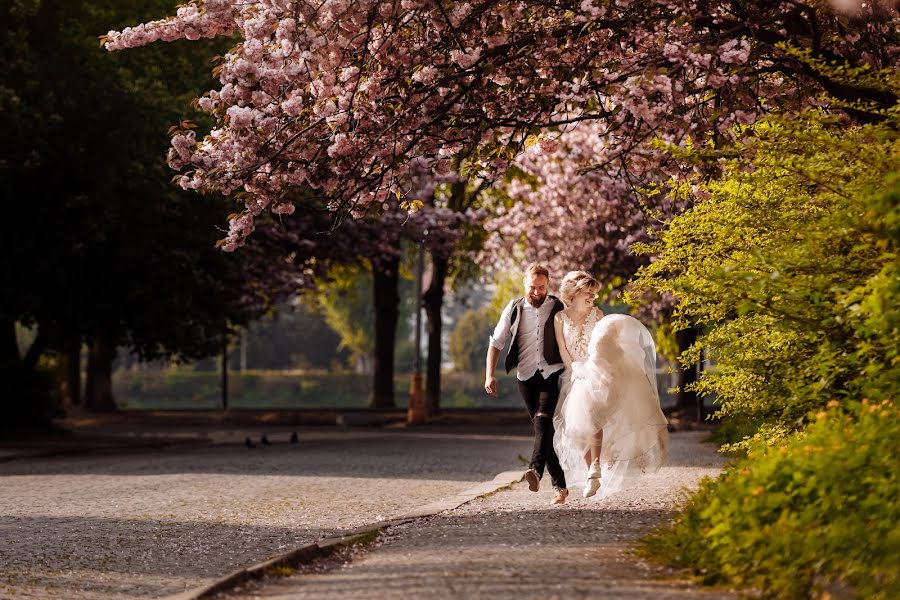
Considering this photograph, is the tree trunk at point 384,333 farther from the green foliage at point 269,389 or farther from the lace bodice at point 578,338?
the green foliage at point 269,389

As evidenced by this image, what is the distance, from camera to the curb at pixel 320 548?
7.67m

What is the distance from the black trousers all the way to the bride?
0.50ft

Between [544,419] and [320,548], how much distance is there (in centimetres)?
375

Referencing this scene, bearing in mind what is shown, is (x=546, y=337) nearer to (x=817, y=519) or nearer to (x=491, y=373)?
(x=491, y=373)

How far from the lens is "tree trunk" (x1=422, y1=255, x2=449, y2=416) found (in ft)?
138

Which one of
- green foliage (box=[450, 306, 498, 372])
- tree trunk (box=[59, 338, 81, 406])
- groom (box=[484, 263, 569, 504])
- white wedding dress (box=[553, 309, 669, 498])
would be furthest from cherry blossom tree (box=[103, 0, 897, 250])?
green foliage (box=[450, 306, 498, 372])

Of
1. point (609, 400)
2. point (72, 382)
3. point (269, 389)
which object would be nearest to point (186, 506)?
point (609, 400)

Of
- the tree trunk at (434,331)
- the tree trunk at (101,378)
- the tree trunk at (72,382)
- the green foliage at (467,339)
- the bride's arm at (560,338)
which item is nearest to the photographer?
the bride's arm at (560,338)

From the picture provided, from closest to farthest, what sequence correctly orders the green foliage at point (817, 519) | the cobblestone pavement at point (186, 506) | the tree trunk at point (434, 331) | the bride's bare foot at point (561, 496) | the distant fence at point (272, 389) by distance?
1. the green foliage at point (817, 519)
2. the cobblestone pavement at point (186, 506)
3. the bride's bare foot at point (561, 496)
4. the tree trunk at point (434, 331)
5. the distant fence at point (272, 389)

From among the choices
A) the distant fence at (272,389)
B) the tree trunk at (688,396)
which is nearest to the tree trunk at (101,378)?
the tree trunk at (688,396)

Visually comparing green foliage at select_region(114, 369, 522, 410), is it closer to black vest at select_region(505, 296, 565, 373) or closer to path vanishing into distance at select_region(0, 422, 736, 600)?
path vanishing into distance at select_region(0, 422, 736, 600)

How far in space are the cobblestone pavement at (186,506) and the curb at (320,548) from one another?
400 mm

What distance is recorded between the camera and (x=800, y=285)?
30.0 ft

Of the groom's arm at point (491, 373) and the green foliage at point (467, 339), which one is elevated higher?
the green foliage at point (467, 339)
